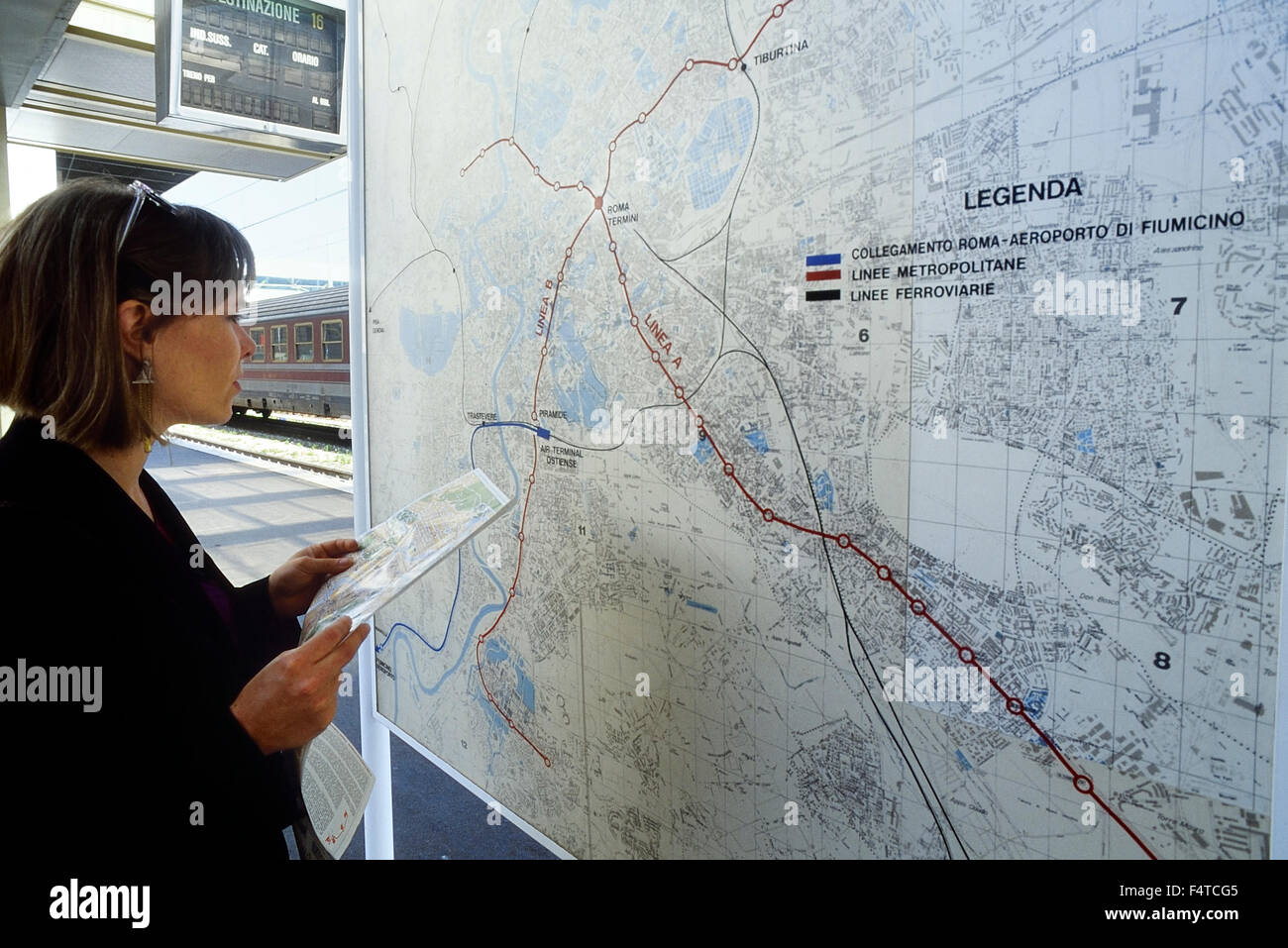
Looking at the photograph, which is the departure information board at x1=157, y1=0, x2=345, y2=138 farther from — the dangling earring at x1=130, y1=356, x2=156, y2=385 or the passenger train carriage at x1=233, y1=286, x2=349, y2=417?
the passenger train carriage at x1=233, y1=286, x2=349, y2=417

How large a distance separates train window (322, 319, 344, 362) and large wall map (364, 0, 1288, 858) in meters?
5.38

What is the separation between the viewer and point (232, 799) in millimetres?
920

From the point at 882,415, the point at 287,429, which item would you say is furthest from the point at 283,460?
the point at 882,415

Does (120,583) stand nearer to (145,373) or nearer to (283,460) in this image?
(145,373)

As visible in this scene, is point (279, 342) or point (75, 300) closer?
point (75, 300)

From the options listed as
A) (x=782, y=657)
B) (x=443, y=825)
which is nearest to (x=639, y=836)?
(x=782, y=657)

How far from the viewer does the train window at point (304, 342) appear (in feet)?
22.5

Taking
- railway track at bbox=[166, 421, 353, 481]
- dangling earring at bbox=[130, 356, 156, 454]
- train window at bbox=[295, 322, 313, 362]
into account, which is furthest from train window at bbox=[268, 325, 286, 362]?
dangling earring at bbox=[130, 356, 156, 454]

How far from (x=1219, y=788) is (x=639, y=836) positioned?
2.82 ft

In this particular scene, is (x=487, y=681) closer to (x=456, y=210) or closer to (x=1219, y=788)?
(x=456, y=210)

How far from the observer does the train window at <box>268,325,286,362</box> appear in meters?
7.29

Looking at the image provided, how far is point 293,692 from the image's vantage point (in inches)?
38.6

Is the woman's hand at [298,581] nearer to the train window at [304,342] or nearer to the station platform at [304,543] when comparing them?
the station platform at [304,543]

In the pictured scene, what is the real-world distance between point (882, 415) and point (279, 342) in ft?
25.0
